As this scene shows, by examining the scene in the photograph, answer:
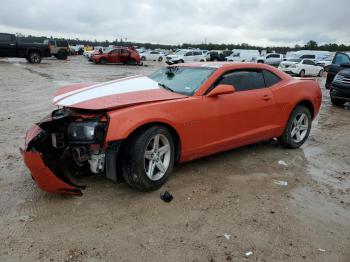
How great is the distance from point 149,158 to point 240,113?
5.12ft

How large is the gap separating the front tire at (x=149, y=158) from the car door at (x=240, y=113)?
615 mm

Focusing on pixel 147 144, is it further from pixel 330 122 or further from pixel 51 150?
pixel 330 122

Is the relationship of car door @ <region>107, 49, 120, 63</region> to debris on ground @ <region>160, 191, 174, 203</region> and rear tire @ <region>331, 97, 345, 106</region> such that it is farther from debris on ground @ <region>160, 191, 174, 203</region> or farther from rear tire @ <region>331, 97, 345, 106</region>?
debris on ground @ <region>160, 191, 174, 203</region>

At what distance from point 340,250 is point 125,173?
2.25 metres

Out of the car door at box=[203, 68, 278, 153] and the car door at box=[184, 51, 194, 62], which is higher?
the car door at box=[203, 68, 278, 153]

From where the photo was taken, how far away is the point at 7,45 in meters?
25.2

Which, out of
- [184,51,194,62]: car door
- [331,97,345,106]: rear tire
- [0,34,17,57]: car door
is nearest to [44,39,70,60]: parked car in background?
[0,34,17,57]: car door

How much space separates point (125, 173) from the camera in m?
3.99

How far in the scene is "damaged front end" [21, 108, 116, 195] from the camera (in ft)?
12.1

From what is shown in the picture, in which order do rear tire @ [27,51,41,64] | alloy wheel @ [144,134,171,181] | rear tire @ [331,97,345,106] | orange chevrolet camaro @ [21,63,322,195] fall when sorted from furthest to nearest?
rear tire @ [27,51,41,64] → rear tire @ [331,97,345,106] → alloy wheel @ [144,134,171,181] → orange chevrolet camaro @ [21,63,322,195]

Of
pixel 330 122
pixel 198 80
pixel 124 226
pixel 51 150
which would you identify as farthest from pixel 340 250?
pixel 330 122

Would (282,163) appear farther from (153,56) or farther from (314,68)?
(153,56)

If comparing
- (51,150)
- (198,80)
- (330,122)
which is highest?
(198,80)

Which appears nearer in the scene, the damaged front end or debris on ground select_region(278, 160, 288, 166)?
the damaged front end
